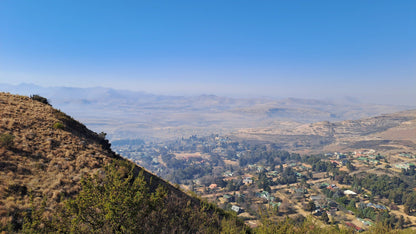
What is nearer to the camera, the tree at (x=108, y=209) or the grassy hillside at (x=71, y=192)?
the tree at (x=108, y=209)

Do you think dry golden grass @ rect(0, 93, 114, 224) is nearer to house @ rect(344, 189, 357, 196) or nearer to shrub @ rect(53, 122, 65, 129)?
shrub @ rect(53, 122, 65, 129)

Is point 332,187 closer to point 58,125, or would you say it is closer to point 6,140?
point 58,125

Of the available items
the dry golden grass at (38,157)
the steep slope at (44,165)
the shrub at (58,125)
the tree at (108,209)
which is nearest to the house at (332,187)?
the steep slope at (44,165)

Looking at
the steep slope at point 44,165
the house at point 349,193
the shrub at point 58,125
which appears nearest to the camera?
the steep slope at point 44,165

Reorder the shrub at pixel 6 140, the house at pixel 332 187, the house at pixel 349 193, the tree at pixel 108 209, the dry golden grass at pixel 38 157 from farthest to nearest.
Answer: the house at pixel 332 187
the house at pixel 349 193
the shrub at pixel 6 140
the dry golden grass at pixel 38 157
the tree at pixel 108 209

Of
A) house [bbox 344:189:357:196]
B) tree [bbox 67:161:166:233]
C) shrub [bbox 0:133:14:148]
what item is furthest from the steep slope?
house [bbox 344:189:357:196]

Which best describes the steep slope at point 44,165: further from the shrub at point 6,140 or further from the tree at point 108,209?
the tree at point 108,209

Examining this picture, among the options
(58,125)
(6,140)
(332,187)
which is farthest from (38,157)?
(332,187)
